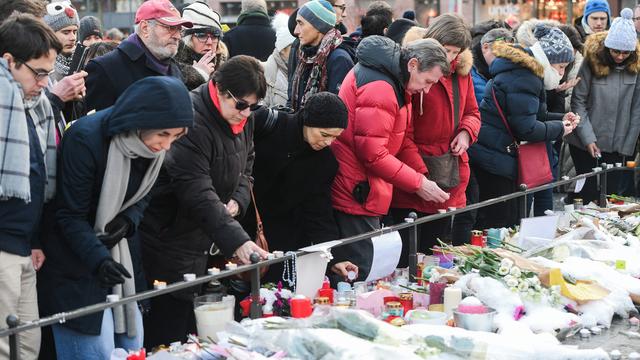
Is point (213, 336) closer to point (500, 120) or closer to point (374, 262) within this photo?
point (374, 262)

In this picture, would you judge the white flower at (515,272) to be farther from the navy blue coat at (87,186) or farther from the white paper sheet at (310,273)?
the navy blue coat at (87,186)

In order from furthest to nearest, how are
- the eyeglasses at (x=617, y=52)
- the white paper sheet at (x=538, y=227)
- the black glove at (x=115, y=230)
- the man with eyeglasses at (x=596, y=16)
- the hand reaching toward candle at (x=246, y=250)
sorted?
the man with eyeglasses at (x=596, y=16), the eyeglasses at (x=617, y=52), the white paper sheet at (x=538, y=227), the hand reaching toward candle at (x=246, y=250), the black glove at (x=115, y=230)

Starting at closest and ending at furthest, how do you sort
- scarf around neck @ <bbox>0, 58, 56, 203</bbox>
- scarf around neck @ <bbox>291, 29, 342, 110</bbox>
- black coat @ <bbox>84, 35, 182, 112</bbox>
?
scarf around neck @ <bbox>0, 58, 56, 203</bbox> → black coat @ <bbox>84, 35, 182, 112</bbox> → scarf around neck @ <bbox>291, 29, 342, 110</bbox>

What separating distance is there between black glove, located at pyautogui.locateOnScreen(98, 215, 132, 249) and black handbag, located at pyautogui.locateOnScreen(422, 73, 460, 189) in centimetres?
243

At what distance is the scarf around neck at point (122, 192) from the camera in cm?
370

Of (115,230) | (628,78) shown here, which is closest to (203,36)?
(115,230)

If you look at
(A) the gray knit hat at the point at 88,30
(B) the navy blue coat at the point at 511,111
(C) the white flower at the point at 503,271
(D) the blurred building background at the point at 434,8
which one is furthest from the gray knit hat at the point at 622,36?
(D) the blurred building background at the point at 434,8

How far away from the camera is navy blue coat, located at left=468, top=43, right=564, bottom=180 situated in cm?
645

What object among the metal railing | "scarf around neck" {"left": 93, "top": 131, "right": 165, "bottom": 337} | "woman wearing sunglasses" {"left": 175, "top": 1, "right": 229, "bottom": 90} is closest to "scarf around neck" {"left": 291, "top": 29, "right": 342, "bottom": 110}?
"woman wearing sunglasses" {"left": 175, "top": 1, "right": 229, "bottom": 90}

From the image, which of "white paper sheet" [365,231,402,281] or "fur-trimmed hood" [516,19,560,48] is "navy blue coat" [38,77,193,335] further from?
"fur-trimmed hood" [516,19,560,48]

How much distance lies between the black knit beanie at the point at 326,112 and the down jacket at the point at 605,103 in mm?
3688

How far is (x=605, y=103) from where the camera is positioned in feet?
25.9

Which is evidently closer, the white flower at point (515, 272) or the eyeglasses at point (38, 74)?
the eyeglasses at point (38, 74)

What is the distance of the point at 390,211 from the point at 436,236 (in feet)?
1.03
